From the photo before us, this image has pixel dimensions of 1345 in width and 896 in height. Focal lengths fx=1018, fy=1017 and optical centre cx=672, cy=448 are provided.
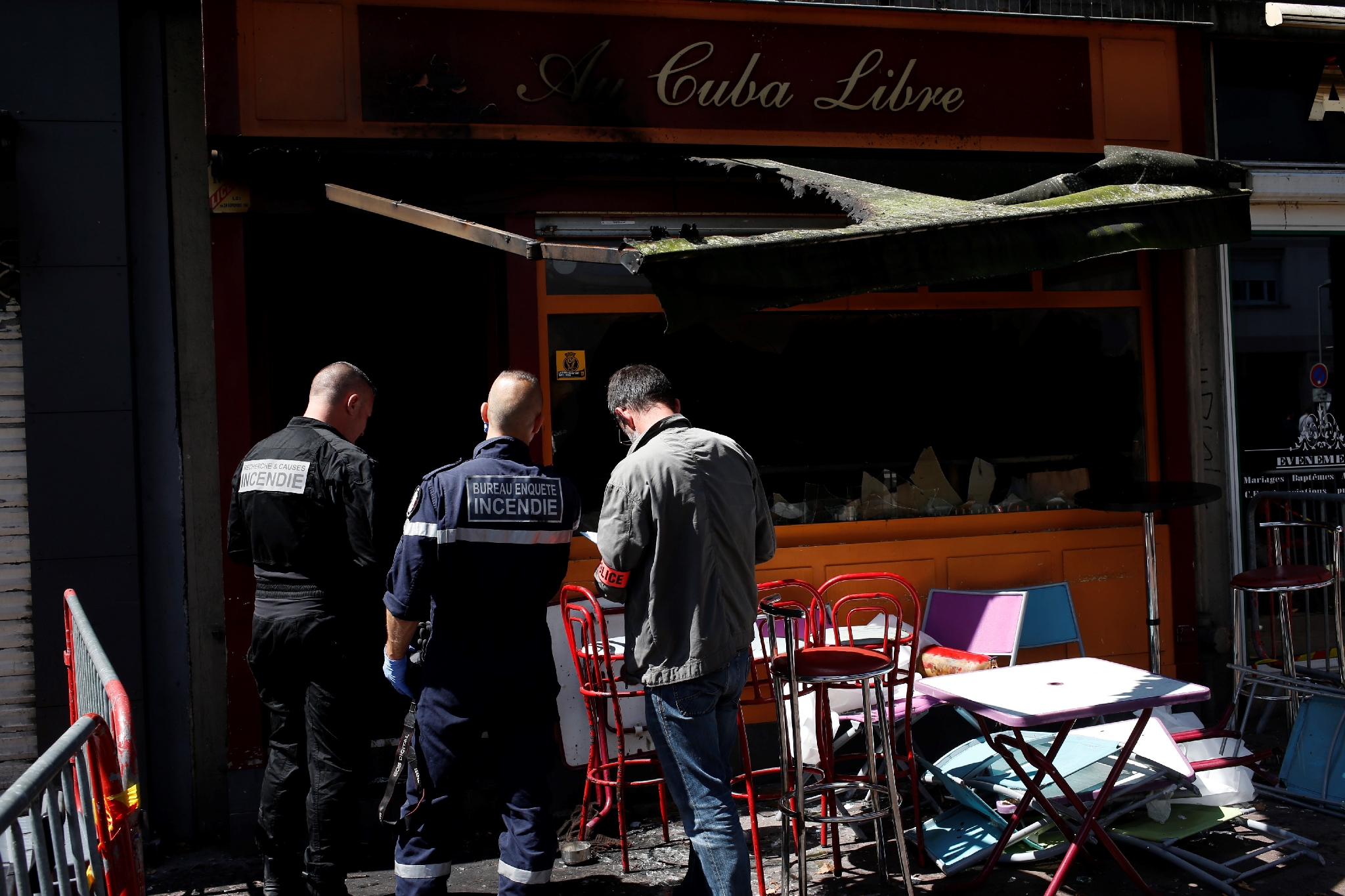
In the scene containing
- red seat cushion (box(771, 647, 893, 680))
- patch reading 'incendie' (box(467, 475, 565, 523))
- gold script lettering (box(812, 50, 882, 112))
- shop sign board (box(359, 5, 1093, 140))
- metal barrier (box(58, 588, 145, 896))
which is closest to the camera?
metal barrier (box(58, 588, 145, 896))

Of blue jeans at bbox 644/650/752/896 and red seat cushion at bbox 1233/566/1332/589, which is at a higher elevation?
red seat cushion at bbox 1233/566/1332/589

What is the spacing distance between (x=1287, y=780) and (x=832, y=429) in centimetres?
298

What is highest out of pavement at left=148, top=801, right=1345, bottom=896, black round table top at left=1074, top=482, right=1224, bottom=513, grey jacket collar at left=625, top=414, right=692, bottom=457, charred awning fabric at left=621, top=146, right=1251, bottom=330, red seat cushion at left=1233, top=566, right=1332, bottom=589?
charred awning fabric at left=621, top=146, right=1251, bottom=330

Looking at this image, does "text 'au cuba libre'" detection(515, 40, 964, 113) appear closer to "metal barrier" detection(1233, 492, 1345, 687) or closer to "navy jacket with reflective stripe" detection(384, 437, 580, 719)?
"navy jacket with reflective stripe" detection(384, 437, 580, 719)

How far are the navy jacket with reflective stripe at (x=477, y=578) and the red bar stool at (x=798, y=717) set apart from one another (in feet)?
2.99

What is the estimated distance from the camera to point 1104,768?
4.58 meters

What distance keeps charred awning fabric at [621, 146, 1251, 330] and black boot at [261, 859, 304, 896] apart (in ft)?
8.55

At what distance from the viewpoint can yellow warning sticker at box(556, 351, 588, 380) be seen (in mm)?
5746

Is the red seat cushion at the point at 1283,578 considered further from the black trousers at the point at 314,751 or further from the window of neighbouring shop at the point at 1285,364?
the black trousers at the point at 314,751

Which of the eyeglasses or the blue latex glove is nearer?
the blue latex glove

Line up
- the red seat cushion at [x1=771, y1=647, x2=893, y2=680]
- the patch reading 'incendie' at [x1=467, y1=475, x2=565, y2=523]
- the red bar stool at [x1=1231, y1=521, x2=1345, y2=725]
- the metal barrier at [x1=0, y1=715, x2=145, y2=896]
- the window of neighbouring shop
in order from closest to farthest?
the metal barrier at [x1=0, y1=715, x2=145, y2=896] < the patch reading 'incendie' at [x1=467, y1=475, x2=565, y2=523] < the red seat cushion at [x1=771, y1=647, x2=893, y2=680] < the red bar stool at [x1=1231, y1=521, x2=1345, y2=725] < the window of neighbouring shop

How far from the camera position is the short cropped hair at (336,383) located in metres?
4.29

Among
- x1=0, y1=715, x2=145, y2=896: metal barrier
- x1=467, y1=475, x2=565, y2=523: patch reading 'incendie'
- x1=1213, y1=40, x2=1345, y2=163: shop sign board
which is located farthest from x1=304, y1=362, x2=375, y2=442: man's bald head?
x1=1213, y1=40, x2=1345, y2=163: shop sign board

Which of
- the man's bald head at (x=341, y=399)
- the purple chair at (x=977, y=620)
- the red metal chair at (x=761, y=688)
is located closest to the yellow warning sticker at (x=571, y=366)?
the man's bald head at (x=341, y=399)
